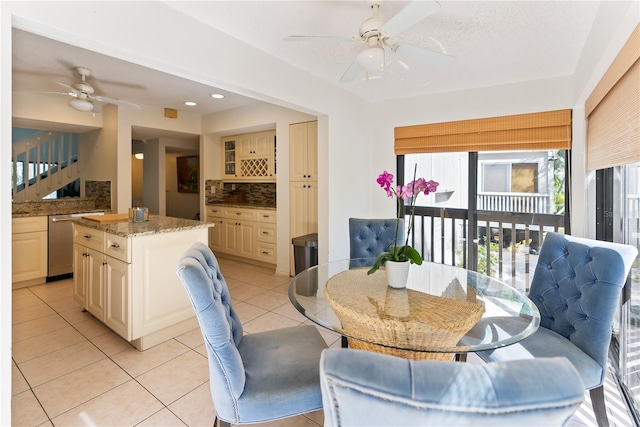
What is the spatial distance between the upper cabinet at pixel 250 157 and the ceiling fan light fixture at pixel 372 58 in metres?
2.93

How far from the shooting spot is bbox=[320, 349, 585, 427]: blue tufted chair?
0.54 meters

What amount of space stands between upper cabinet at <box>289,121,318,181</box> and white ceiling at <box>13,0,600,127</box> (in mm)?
732

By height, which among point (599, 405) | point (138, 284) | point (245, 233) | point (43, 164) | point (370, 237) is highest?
point (43, 164)

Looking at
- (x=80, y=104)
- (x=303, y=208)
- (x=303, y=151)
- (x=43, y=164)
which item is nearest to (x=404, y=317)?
(x=303, y=208)

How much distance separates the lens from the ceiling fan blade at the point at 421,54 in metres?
1.71

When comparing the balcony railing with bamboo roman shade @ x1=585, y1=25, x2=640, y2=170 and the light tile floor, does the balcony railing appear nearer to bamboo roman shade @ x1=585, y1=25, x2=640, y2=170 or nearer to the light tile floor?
bamboo roman shade @ x1=585, y1=25, x2=640, y2=170

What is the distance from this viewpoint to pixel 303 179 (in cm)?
393

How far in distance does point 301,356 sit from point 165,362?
131cm

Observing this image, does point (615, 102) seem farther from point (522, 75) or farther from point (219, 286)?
point (219, 286)

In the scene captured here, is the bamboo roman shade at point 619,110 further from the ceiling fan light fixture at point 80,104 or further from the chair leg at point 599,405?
the ceiling fan light fixture at point 80,104

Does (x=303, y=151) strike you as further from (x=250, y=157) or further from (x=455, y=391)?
(x=455, y=391)

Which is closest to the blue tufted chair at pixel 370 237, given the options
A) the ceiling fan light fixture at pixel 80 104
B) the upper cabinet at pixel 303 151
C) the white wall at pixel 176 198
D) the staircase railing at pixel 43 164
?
the upper cabinet at pixel 303 151

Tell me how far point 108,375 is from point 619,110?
3459 millimetres

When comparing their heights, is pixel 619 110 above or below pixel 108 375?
above
